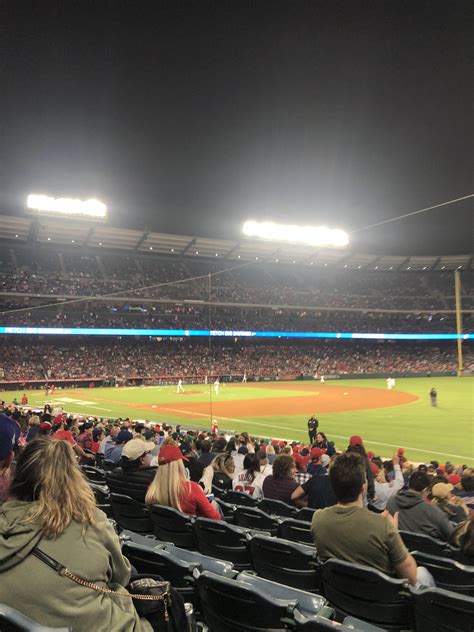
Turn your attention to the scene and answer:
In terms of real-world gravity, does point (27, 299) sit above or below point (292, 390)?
above

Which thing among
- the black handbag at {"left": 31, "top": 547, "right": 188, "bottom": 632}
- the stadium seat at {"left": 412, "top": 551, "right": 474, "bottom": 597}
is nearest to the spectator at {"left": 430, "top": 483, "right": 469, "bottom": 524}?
the stadium seat at {"left": 412, "top": 551, "right": 474, "bottom": 597}

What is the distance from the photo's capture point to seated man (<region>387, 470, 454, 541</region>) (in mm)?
4852

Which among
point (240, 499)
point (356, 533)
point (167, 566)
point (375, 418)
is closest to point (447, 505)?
point (240, 499)

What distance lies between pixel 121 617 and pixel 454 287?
53.7 feet

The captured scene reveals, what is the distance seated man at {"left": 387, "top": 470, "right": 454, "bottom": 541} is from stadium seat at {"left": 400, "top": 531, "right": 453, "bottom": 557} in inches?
9.1

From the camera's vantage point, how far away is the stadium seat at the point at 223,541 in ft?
14.0

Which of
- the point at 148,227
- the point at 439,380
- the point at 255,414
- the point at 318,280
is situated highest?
the point at 148,227

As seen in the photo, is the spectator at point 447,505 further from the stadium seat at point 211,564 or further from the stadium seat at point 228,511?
the stadium seat at point 211,564

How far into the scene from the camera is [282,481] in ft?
22.0

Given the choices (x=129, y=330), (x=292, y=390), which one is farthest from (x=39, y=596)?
(x=129, y=330)

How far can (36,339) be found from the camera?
4416 cm

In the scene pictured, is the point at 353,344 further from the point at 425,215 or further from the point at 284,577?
the point at 284,577

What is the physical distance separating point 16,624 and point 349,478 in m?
2.28

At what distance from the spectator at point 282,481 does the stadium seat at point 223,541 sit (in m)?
2.20
